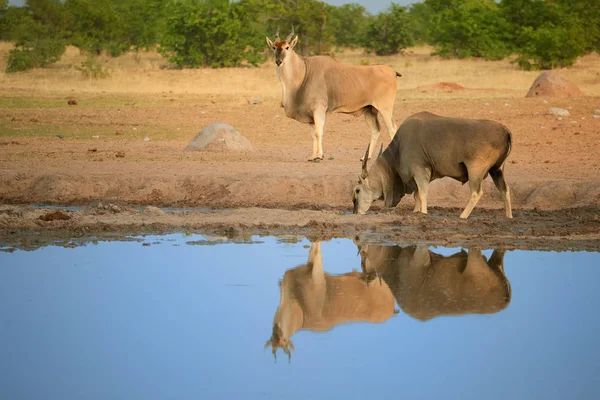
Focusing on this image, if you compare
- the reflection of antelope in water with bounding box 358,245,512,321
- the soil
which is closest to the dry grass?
the soil

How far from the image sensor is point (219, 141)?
52.2 feet

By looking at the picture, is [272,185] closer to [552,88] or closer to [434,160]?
[434,160]

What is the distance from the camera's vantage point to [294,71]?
1546 cm

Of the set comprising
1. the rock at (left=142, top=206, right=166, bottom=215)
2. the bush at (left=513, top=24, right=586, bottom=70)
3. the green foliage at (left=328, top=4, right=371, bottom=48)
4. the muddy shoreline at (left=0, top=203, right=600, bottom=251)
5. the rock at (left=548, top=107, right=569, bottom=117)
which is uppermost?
the muddy shoreline at (left=0, top=203, right=600, bottom=251)

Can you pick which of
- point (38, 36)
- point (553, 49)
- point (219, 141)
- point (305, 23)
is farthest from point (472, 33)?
point (219, 141)

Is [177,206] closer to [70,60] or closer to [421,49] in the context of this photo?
[70,60]

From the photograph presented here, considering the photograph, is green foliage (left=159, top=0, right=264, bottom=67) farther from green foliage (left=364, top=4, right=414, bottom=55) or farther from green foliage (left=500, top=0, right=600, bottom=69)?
green foliage (left=364, top=4, right=414, bottom=55)

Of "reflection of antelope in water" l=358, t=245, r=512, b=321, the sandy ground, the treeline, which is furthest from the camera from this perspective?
the treeline

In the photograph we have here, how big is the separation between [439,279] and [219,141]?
8.29 meters

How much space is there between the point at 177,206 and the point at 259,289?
4.42 meters

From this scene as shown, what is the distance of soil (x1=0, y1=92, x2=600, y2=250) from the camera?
1027 cm

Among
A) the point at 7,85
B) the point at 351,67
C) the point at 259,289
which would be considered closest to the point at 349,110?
the point at 351,67

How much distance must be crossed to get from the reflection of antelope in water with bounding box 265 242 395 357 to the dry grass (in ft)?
52.7

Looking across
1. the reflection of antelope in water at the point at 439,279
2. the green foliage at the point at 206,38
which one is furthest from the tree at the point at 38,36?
the reflection of antelope in water at the point at 439,279
